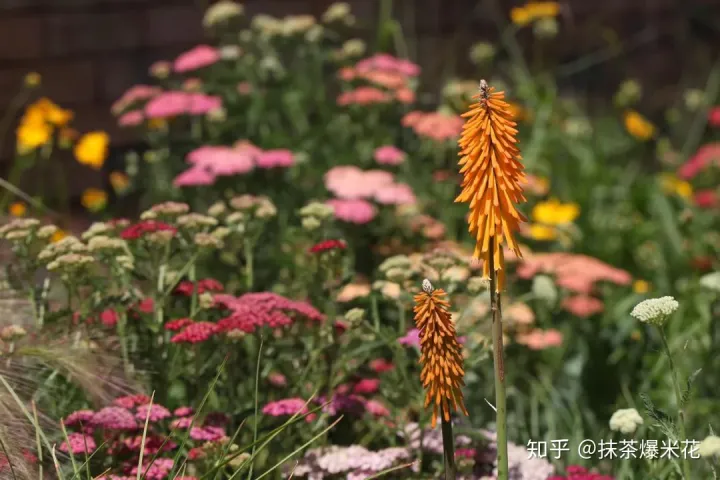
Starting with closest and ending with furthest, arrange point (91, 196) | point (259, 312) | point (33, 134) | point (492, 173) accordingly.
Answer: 1. point (492, 173)
2. point (259, 312)
3. point (33, 134)
4. point (91, 196)

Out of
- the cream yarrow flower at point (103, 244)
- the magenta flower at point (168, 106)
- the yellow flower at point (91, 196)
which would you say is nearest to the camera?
the cream yarrow flower at point (103, 244)

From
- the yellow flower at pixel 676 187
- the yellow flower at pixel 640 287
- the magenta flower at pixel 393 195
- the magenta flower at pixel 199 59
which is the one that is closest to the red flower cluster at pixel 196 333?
the magenta flower at pixel 393 195

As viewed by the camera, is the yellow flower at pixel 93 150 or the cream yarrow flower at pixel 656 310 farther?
the yellow flower at pixel 93 150

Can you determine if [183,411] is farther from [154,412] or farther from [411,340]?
[411,340]

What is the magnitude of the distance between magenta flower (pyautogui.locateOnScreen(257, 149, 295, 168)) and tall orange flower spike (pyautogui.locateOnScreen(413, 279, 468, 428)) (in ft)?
4.87

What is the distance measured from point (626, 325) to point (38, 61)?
2.31 metres

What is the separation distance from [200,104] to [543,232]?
1196mm

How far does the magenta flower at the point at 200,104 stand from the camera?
125 inches

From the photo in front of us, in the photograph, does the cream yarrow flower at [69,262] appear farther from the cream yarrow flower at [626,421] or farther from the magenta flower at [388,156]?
the magenta flower at [388,156]

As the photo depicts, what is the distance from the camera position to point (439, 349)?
154cm

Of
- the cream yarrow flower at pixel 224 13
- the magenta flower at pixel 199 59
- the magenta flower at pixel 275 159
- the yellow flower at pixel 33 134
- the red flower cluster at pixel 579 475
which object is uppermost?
the cream yarrow flower at pixel 224 13

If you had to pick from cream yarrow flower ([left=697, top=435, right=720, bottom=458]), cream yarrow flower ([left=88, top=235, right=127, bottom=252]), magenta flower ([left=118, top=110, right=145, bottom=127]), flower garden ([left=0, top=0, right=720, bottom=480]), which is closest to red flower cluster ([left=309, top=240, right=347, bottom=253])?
flower garden ([left=0, top=0, right=720, bottom=480])

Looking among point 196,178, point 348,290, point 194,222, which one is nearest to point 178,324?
point 194,222

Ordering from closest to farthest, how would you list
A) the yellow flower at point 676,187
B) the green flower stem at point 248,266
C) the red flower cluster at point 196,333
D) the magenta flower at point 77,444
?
the magenta flower at point 77,444 → the red flower cluster at point 196,333 → the green flower stem at point 248,266 → the yellow flower at point 676,187
